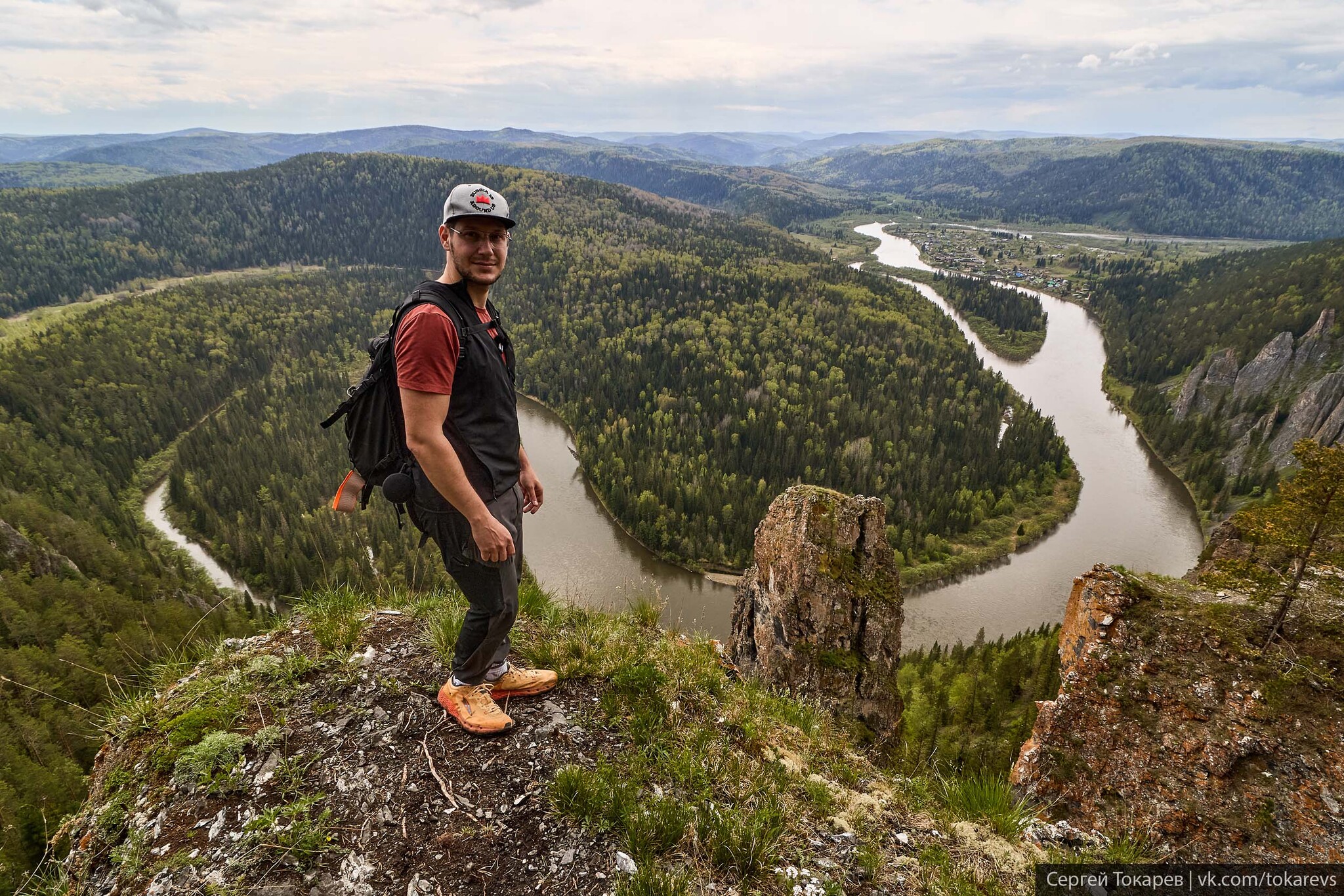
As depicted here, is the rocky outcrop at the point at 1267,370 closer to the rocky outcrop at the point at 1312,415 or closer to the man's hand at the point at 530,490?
the rocky outcrop at the point at 1312,415

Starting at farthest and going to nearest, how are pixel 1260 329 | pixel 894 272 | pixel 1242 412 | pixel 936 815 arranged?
pixel 894 272 < pixel 1260 329 < pixel 1242 412 < pixel 936 815

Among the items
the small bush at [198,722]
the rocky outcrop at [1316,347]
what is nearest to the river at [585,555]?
the small bush at [198,722]

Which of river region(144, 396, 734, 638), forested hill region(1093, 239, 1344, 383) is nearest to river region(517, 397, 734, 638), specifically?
river region(144, 396, 734, 638)

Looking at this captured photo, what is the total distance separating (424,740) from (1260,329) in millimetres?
133152

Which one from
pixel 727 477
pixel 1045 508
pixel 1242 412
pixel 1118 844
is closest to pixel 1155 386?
pixel 1242 412

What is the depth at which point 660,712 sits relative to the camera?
6.09 m

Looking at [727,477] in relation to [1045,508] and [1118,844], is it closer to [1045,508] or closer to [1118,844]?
[1045,508]

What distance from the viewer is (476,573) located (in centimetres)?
522

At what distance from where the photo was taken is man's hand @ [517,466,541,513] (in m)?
6.26

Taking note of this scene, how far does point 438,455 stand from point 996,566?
62172 mm

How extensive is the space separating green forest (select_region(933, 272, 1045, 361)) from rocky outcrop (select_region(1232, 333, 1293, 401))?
115 feet

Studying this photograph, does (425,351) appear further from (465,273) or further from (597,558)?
(597,558)

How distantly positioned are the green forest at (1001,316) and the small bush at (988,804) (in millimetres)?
130337

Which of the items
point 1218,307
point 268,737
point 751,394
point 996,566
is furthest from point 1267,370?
point 268,737
